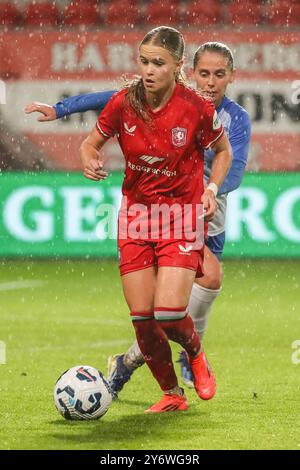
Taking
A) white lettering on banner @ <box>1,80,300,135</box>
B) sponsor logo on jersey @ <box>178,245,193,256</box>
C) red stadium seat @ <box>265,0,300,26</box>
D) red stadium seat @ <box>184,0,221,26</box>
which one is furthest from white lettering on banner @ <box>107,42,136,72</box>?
sponsor logo on jersey @ <box>178,245,193,256</box>

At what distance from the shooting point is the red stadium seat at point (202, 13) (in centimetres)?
1466

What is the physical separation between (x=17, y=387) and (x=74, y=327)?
248cm

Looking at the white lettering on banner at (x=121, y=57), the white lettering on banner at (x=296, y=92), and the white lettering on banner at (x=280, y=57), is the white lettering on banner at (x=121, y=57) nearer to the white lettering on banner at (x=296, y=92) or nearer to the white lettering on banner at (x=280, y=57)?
the white lettering on banner at (x=280, y=57)

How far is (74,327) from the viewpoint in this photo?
9047 mm

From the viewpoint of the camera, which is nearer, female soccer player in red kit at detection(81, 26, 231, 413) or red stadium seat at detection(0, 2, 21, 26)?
female soccer player in red kit at detection(81, 26, 231, 413)

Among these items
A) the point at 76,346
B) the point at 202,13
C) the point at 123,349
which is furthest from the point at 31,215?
the point at 123,349

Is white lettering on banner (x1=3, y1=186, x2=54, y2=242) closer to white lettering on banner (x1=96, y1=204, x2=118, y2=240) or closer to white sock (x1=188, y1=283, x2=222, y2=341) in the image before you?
white lettering on banner (x1=96, y1=204, x2=118, y2=240)

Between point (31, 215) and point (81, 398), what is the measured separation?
7338 millimetres

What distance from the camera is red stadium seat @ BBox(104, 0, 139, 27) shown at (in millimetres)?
14688

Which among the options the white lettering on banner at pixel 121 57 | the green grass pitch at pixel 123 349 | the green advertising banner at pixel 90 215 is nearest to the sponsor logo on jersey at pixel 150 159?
the green grass pitch at pixel 123 349

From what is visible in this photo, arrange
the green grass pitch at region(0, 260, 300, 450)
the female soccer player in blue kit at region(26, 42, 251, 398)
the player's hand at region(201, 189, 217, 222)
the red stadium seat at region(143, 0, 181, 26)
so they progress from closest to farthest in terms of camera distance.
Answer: the green grass pitch at region(0, 260, 300, 450)
the player's hand at region(201, 189, 217, 222)
the female soccer player in blue kit at region(26, 42, 251, 398)
the red stadium seat at region(143, 0, 181, 26)

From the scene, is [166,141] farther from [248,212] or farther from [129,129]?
[248,212]

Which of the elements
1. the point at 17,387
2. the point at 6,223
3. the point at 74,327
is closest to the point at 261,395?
the point at 17,387
